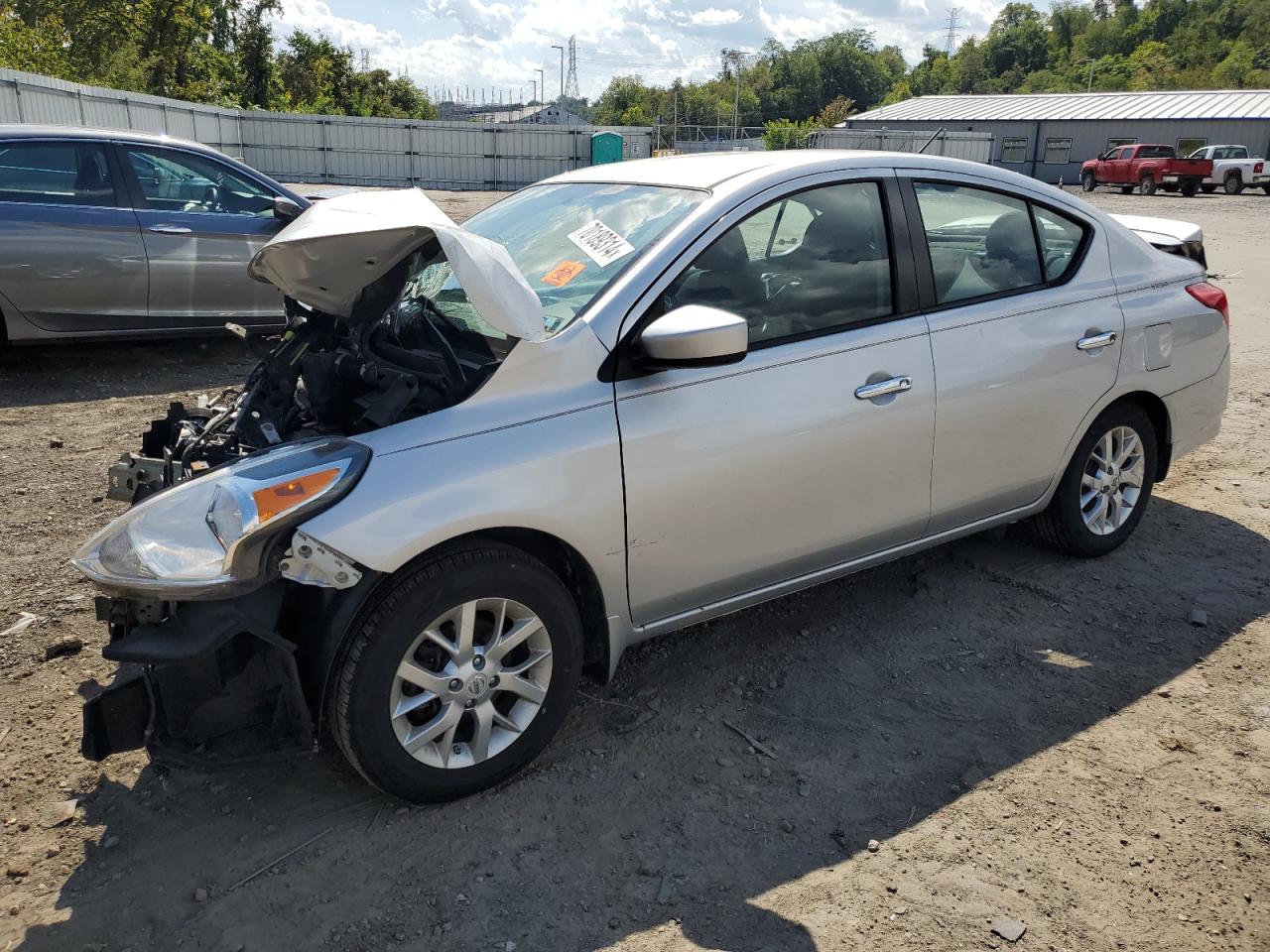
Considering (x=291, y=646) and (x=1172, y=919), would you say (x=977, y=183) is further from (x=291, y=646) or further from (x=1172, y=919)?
(x=291, y=646)

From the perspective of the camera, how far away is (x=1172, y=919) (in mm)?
2555

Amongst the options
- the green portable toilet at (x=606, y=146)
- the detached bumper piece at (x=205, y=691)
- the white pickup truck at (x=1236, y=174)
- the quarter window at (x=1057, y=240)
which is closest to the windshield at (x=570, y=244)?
the detached bumper piece at (x=205, y=691)

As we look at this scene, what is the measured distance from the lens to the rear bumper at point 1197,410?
4555 millimetres

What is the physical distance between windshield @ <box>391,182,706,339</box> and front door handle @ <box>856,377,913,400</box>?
842 mm

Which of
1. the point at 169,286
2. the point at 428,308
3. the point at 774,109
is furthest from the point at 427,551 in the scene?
the point at 774,109

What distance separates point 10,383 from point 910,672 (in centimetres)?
639

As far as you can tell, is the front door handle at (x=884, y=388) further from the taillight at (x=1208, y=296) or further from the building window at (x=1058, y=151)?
the building window at (x=1058, y=151)

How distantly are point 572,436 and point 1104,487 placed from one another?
2.75 metres

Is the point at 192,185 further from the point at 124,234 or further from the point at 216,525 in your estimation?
the point at 216,525

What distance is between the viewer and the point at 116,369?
24.5 ft

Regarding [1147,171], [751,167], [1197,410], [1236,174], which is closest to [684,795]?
[751,167]

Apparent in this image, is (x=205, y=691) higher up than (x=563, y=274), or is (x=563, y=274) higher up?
(x=563, y=274)

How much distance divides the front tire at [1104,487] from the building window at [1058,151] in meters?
51.1

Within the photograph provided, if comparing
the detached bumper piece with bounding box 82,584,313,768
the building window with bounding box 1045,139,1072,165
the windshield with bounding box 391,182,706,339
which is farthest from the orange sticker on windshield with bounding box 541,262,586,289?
the building window with bounding box 1045,139,1072,165
